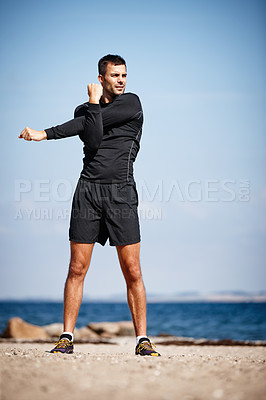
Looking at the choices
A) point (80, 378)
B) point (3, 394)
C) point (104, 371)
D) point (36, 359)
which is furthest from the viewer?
point (36, 359)

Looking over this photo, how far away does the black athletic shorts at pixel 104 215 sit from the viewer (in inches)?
187

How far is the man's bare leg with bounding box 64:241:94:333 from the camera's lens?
475 cm

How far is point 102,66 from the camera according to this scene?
496 cm

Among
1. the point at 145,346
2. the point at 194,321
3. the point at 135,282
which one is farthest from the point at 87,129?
the point at 194,321

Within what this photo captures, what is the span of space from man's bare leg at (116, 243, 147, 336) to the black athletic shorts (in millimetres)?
100

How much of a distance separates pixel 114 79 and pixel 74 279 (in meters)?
2.04

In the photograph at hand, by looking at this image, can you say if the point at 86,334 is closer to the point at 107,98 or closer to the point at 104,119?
the point at 107,98

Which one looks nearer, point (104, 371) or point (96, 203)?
point (104, 371)

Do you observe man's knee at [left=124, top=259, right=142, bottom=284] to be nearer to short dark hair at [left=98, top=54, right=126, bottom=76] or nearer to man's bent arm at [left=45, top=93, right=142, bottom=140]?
man's bent arm at [left=45, top=93, right=142, bottom=140]

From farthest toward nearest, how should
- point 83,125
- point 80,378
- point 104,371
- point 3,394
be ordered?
point 83,125, point 104,371, point 80,378, point 3,394

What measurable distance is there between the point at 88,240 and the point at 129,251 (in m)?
0.42

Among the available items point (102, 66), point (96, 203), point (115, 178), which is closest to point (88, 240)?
point (96, 203)

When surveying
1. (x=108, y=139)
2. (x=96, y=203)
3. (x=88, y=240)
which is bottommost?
(x=88, y=240)

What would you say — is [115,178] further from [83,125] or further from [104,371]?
[104,371]
